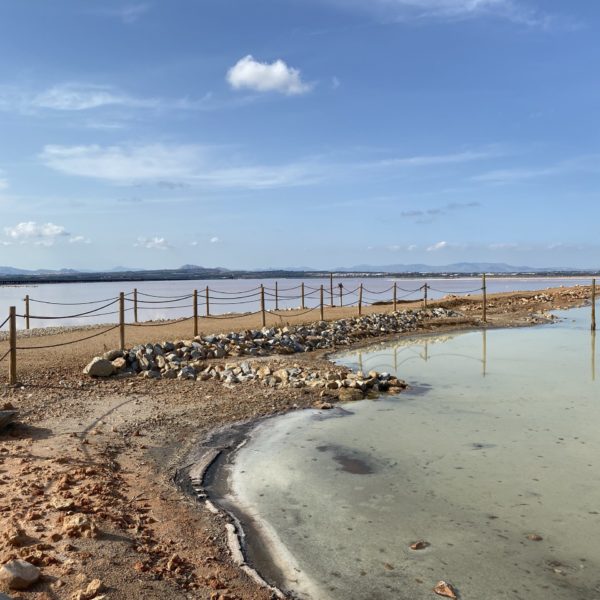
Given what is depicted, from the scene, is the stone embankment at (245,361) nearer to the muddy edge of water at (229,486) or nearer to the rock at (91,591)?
the muddy edge of water at (229,486)

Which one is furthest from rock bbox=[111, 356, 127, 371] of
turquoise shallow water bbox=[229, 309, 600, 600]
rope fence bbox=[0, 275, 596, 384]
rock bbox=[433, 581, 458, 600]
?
rock bbox=[433, 581, 458, 600]

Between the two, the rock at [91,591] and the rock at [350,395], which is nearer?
the rock at [91,591]

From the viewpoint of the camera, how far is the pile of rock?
10734 mm

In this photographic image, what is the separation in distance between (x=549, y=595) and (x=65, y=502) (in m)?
3.59

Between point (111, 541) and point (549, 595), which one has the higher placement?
point (111, 541)

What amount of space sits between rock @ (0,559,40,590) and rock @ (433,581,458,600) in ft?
8.21

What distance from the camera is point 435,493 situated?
5578mm

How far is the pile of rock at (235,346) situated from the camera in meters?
10.7

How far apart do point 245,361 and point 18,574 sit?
29.2 ft

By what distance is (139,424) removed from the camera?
7652 millimetres

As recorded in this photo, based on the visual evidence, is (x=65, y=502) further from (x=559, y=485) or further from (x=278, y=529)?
(x=559, y=485)

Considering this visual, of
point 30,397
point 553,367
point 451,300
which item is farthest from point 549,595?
point 451,300

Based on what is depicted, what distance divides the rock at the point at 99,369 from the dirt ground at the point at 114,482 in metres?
0.17

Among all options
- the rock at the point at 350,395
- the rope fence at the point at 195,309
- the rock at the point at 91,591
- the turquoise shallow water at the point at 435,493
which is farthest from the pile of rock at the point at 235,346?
the rock at the point at 91,591
